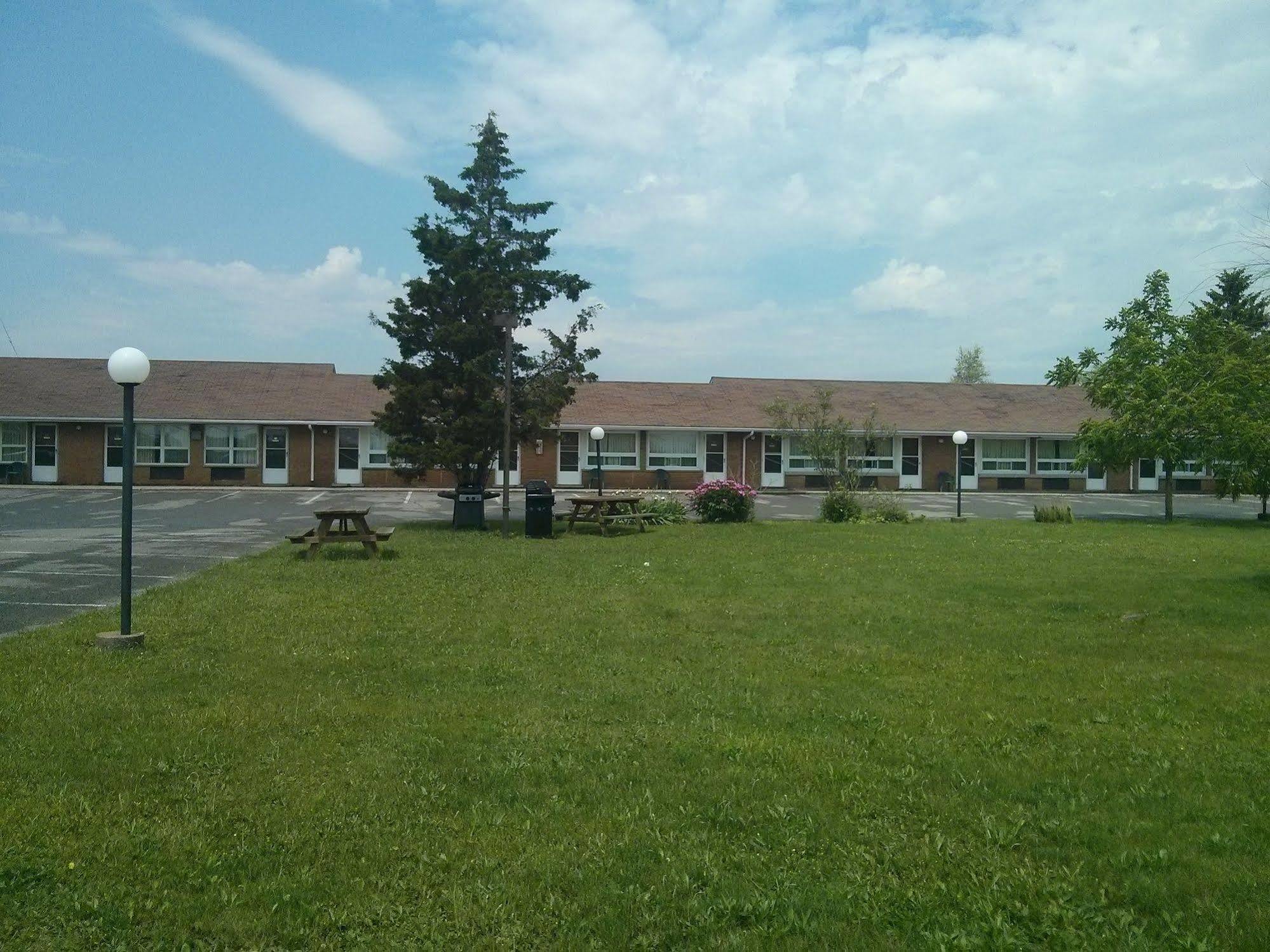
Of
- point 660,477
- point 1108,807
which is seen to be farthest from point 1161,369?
point 1108,807

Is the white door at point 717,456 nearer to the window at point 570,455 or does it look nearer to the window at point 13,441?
the window at point 570,455

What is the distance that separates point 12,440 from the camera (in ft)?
126

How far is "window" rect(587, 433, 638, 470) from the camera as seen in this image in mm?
42656

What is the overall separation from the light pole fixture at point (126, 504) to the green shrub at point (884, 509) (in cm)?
1895

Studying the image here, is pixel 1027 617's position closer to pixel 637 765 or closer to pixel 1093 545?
pixel 637 765

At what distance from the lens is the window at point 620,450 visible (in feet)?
140

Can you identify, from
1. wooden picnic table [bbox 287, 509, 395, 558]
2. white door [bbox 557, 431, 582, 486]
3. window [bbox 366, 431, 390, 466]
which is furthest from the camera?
white door [bbox 557, 431, 582, 486]

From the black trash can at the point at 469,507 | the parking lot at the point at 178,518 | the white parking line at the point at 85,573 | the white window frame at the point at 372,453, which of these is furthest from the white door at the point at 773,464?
the white parking line at the point at 85,573

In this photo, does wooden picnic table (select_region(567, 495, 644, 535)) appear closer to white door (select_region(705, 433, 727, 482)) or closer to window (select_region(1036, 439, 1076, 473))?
white door (select_region(705, 433, 727, 482))

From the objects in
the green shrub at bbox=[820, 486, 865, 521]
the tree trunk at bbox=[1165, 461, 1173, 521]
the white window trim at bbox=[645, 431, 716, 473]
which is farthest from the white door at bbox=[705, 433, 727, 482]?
the tree trunk at bbox=[1165, 461, 1173, 521]

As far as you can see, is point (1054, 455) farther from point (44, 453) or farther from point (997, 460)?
point (44, 453)

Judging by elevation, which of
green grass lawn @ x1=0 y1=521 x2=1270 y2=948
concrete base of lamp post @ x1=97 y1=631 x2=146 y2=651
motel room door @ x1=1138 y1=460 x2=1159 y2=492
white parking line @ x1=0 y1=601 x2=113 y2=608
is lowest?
green grass lawn @ x1=0 y1=521 x2=1270 y2=948

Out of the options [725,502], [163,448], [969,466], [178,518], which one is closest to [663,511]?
[725,502]

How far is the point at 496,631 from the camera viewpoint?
376 inches
